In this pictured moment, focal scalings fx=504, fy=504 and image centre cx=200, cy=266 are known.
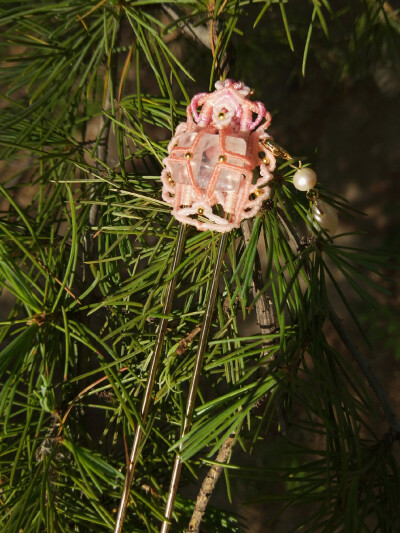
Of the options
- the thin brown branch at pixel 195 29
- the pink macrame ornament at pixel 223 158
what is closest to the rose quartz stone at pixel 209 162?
the pink macrame ornament at pixel 223 158

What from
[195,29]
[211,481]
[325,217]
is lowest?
[211,481]

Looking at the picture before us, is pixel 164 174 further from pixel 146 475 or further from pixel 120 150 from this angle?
pixel 146 475

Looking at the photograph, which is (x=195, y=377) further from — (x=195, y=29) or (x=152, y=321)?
(x=195, y=29)

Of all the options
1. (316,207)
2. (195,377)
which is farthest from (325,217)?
(195,377)

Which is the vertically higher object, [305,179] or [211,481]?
[305,179]

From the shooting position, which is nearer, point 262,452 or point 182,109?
point 182,109

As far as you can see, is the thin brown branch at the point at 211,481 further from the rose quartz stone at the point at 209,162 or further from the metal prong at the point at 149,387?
the rose quartz stone at the point at 209,162

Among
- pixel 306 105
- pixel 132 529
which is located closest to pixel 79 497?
pixel 132 529
